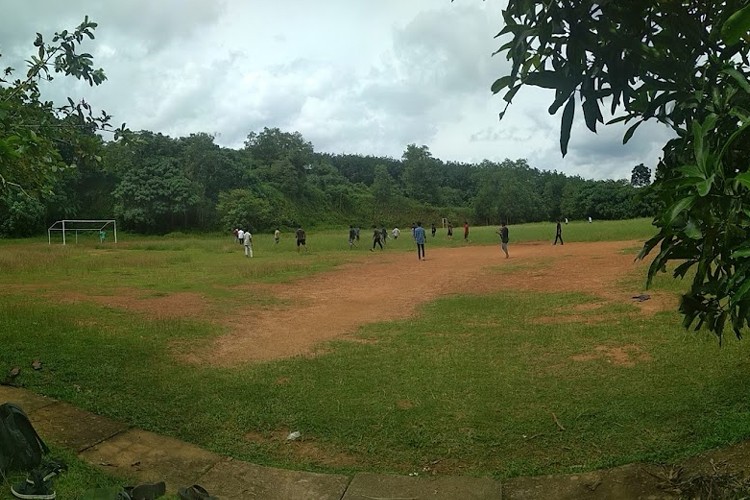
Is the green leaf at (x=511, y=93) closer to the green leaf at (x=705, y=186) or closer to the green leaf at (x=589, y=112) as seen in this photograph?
the green leaf at (x=589, y=112)

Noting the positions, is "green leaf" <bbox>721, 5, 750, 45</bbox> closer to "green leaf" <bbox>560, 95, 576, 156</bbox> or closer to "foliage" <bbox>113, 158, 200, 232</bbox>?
"green leaf" <bbox>560, 95, 576, 156</bbox>

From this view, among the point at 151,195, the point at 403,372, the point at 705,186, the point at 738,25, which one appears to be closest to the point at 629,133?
the point at 705,186

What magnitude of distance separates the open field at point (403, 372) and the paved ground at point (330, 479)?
287mm

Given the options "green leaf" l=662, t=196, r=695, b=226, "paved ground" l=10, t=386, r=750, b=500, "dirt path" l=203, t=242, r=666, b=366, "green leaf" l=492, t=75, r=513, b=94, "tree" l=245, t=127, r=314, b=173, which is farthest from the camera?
"tree" l=245, t=127, r=314, b=173

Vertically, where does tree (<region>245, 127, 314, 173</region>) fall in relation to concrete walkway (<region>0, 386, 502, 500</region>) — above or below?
above

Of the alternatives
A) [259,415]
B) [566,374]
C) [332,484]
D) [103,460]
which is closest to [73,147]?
[103,460]

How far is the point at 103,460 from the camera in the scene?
410 centimetres

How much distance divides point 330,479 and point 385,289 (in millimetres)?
10363

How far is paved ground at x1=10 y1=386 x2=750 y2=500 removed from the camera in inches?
143

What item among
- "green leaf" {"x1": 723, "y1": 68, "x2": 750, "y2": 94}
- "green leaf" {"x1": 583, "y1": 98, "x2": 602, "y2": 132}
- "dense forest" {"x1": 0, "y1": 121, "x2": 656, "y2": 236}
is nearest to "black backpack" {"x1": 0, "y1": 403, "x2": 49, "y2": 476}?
"green leaf" {"x1": 583, "y1": 98, "x2": 602, "y2": 132}

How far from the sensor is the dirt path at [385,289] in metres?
8.77

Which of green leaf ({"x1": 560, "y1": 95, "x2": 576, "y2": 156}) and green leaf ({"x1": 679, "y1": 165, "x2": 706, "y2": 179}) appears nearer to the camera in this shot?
green leaf ({"x1": 679, "y1": 165, "x2": 706, "y2": 179})

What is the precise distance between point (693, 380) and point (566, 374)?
1235 mm

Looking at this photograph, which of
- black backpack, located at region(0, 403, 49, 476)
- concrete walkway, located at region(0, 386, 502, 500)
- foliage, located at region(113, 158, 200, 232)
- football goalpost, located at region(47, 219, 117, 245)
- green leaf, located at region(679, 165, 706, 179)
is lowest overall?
concrete walkway, located at region(0, 386, 502, 500)
